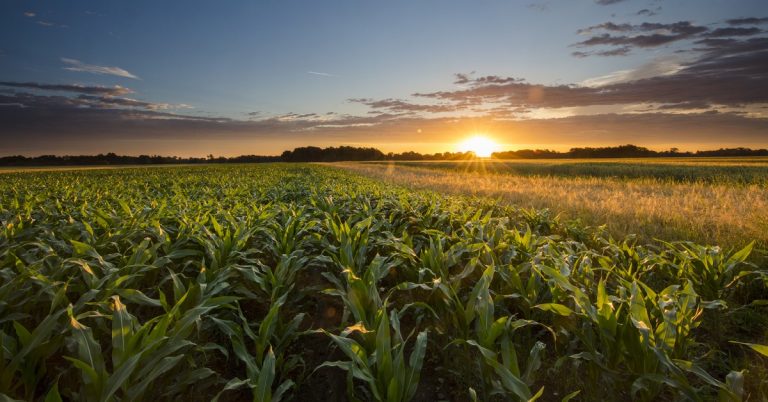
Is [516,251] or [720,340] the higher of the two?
[516,251]

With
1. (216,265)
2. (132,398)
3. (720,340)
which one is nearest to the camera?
(132,398)

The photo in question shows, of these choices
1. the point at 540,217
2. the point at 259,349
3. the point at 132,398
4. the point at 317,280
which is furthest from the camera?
the point at 540,217

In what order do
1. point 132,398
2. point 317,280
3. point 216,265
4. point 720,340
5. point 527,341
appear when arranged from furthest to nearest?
point 317,280, point 216,265, point 720,340, point 527,341, point 132,398

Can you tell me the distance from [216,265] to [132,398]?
1.86 m

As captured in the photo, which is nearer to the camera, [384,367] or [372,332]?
[384,367]

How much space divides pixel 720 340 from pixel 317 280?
4047mm

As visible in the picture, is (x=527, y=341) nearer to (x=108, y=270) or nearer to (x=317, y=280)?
(x=317, y=280)

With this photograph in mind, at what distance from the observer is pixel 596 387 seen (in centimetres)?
252

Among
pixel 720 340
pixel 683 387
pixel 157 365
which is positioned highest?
pixel 157 365

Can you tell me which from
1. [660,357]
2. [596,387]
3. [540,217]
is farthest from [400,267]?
[540,217]

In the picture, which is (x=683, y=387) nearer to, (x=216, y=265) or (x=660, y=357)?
(x=660, y=357)

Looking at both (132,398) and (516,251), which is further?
(516,251)

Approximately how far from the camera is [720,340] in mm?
3352

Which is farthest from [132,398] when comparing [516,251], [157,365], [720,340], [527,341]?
[720,340]
